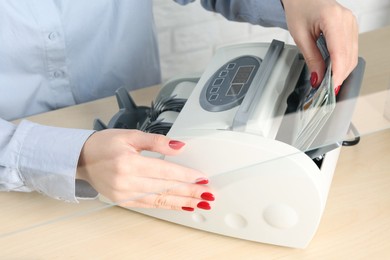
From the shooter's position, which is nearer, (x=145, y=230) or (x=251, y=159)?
(x=251, y=159)

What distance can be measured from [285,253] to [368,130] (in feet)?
0.60

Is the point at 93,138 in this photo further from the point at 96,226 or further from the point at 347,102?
the point at 347,102

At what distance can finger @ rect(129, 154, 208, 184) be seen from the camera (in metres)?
0.64

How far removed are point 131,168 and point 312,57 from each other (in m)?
0.27

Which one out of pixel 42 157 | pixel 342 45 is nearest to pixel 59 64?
pixel 42 157

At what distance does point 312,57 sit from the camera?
73 centimetres

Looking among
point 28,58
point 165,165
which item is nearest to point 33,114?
point 28,58

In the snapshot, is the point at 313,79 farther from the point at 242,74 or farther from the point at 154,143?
the point at 154,143

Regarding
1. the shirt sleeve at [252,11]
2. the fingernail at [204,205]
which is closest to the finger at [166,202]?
the fingernail at [204,205]

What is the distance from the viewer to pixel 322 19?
0.74 m

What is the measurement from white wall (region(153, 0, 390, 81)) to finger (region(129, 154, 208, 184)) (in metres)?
0.15

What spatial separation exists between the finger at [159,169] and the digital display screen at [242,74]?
0.13 meters

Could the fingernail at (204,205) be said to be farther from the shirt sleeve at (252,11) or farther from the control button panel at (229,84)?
the shirt sleeve at (252,11)

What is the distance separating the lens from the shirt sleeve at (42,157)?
635 mm
